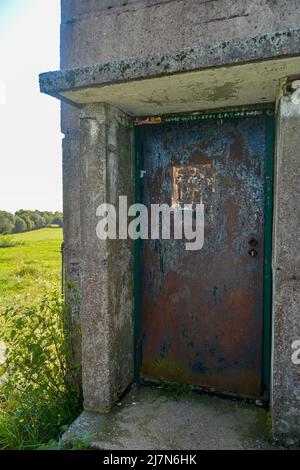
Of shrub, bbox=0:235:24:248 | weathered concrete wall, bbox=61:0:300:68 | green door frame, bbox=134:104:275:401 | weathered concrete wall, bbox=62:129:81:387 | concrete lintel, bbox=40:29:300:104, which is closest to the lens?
concrete lintel, bbox=40:29:300:104

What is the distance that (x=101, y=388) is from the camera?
2986mm

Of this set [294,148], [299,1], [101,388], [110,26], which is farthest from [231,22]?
[101,388]

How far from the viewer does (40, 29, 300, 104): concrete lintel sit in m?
2.09

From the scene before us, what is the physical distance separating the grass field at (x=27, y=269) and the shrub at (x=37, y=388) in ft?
6.06

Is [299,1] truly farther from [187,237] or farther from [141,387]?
[141,387]

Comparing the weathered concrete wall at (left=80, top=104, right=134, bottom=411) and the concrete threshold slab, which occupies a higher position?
the weathered concrete wall at (left=80, top=104, right=134, bottom=411)

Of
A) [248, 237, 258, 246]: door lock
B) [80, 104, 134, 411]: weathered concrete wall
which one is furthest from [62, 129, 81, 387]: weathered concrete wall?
[248, 237, 258, 246]: door lock

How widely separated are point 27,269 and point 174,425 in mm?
9178

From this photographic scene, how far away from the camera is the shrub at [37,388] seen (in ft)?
10.0

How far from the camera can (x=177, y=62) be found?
2.29 meters

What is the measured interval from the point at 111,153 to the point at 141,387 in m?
2.26

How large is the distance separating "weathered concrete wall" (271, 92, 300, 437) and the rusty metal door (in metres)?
0.61
